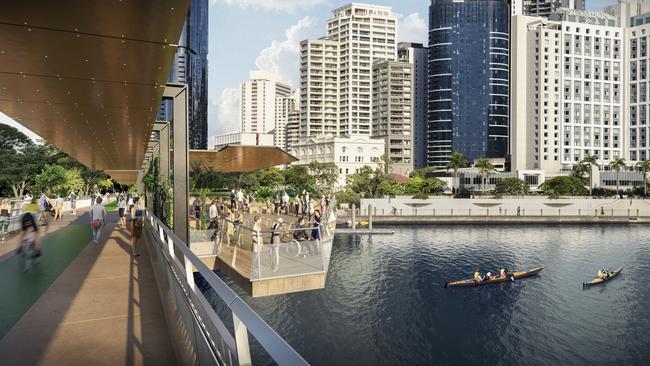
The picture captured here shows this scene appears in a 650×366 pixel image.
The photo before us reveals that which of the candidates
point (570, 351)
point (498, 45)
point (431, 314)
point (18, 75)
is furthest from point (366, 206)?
point (498, 45)

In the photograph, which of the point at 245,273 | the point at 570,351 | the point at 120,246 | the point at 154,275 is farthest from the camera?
the point at 570,351

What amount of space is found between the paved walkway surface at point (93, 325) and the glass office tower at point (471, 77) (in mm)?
149841

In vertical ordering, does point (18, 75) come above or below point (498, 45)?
below

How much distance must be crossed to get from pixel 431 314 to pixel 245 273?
1905cm

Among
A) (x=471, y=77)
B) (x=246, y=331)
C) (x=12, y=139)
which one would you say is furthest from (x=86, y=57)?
(x=471, y=77)

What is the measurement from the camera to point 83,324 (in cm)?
538

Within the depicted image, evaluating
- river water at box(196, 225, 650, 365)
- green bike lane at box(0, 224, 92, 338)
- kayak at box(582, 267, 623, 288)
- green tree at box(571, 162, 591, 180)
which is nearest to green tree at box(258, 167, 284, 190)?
river water at box(196, 225, 650, 365)

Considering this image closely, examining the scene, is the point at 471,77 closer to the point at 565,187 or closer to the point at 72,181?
the point at 565,187

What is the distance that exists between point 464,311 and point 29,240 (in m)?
24.4

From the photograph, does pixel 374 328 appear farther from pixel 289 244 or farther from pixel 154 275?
pixel 154 275

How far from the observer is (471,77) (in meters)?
150

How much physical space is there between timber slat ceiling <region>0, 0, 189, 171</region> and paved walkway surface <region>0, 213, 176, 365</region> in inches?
108

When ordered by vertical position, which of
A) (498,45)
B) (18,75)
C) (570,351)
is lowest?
(570,351)

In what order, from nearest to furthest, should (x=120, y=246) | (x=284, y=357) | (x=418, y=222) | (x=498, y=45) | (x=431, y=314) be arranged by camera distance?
1. (x=284, y=357)
2. (x=120, y=246)
3. (x=431, y=314)
4. (x=418, y=222)
5. (x=498, y=45)
